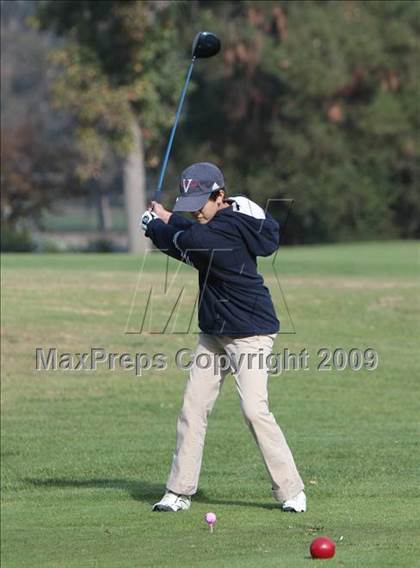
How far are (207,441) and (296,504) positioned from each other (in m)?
3.57

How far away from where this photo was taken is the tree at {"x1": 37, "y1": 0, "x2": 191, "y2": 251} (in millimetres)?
38250

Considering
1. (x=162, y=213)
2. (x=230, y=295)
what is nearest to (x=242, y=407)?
(x=230, y=295)

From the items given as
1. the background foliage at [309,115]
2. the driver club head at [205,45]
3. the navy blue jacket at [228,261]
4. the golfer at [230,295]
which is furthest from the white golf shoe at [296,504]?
the background foliage at [309,115]

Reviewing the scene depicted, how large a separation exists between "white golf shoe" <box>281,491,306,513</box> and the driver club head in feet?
10.8

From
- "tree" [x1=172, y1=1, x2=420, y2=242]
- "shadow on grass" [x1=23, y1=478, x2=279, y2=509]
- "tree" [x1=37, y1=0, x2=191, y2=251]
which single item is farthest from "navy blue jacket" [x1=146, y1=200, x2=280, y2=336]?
"tree" [x1=172, y1=1, x2=420, y2=242]

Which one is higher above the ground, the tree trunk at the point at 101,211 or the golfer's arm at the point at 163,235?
the golfer's arm at the point at 163,235

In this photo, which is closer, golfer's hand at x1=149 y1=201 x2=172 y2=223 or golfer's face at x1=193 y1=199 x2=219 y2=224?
golfer's face at x1=193 y1=199 x2=219 y2=224

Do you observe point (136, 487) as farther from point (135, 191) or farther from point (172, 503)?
point (135, 191)

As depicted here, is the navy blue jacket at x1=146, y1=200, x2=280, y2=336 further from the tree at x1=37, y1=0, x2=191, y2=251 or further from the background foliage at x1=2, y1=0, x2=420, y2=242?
the background foliage at x1=2, y1=0, x2=420, y2=242

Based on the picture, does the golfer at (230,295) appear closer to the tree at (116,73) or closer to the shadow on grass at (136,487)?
the shadow on grass at (136,487)

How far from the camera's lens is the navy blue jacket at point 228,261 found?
8.00 metres

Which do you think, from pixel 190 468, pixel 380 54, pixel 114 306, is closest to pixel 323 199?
pixel 380 54

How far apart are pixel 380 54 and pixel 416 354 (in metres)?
29.0

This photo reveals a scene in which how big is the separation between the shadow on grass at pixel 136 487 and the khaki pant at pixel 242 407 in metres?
0.47
